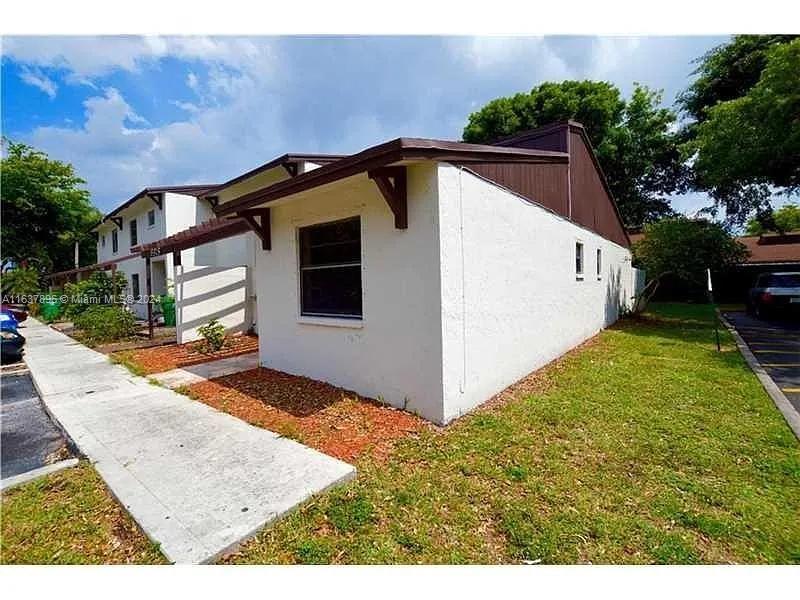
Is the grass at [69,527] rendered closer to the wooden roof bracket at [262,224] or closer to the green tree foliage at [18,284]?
→ the wooden roof bracket at [262,224]

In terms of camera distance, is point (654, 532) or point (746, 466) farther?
point (746, 466)

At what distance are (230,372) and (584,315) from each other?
308 inches

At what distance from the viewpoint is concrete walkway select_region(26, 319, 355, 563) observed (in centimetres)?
238

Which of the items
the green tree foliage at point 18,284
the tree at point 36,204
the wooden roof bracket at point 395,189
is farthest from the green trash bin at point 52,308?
the wooden roof bracket at point 395,189

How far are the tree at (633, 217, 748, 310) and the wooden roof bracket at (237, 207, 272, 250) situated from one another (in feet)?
41.2

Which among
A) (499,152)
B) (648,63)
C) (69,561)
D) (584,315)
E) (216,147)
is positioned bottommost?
(69,561)

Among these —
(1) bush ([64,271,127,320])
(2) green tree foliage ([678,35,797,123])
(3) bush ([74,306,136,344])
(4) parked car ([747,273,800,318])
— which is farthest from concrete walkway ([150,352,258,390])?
(2) green tree foliage ([678,35,797,123])

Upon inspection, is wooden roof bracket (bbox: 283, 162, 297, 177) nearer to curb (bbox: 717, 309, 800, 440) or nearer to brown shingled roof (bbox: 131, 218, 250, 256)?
brown shingled roof (bbox: 131, 218, 250, 256)

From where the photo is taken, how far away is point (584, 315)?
8.78 metres

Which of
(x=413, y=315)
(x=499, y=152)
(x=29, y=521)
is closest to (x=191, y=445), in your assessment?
(x=29, y=521)

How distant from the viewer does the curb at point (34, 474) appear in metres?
3.04

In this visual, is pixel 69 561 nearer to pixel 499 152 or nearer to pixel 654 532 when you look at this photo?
pixel 654 532

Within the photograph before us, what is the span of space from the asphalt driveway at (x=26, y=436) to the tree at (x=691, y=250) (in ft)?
50.1

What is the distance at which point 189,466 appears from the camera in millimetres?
3195
